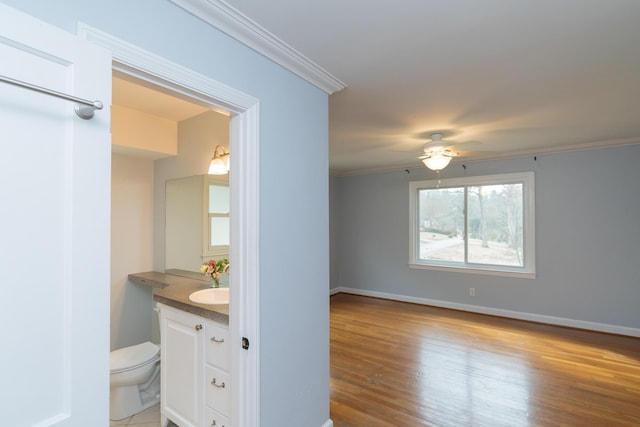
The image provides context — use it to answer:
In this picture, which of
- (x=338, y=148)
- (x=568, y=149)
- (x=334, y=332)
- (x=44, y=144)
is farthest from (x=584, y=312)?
(x=44, y=144)

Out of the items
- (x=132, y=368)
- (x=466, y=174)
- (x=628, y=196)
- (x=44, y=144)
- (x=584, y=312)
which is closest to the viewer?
(x=44, y=144)

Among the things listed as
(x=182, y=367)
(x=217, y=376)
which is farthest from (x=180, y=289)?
(x=217, y=376)

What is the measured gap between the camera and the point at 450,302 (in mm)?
4812

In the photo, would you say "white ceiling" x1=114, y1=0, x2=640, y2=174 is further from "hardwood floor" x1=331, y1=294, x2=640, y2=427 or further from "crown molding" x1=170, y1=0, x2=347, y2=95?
"hardwood floor" x1=331, y1=294, x2=640, y2=427

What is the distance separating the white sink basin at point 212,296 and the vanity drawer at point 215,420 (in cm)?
62

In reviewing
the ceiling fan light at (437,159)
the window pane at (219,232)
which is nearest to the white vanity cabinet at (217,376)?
the window pane at (219,232)

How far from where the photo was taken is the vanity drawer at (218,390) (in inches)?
65.9

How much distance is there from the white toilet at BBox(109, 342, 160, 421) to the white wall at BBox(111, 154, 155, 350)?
0.77m

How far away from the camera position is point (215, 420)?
1741 mm

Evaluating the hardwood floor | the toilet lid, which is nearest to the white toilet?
the toilet lid

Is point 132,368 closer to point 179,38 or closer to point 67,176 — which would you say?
point 67,176

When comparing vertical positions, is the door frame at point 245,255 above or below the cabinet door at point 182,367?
above

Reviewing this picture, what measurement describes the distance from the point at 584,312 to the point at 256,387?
441 centimetres

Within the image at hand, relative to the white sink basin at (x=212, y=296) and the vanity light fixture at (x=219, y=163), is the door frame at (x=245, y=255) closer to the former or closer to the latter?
the white sink basin at (x=212, y=296)
